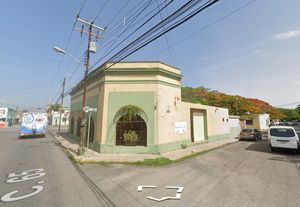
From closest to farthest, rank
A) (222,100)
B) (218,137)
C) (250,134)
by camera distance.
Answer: (218,137) → (250,134) → (222,100)


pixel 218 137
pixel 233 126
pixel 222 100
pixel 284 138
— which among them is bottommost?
pixel 218 137

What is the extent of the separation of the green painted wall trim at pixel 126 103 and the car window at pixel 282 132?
9570 millimetres

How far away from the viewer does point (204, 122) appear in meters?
17.9

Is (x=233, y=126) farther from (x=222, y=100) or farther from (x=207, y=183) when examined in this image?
(x=207, y=183)

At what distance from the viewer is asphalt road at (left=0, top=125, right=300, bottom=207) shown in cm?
479

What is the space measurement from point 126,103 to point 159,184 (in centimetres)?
686

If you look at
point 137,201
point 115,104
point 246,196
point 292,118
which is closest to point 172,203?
point 137,201

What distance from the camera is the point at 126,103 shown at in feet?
39.2

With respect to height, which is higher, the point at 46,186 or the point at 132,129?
the point at 132,129

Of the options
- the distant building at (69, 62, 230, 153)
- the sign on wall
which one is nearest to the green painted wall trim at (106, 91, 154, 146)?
the distant building at (69, 62, 230, 153)

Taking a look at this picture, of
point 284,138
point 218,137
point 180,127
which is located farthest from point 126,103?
point 218,137

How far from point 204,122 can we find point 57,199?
51.5 feet

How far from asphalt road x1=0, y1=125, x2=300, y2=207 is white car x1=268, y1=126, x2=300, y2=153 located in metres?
3.84

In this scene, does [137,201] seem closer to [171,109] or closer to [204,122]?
[171,109]
